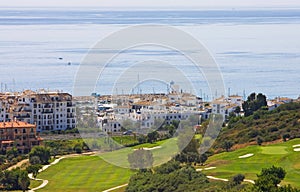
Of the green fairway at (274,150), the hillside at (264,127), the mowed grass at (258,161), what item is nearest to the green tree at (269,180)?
the mowed grass at (258,161)

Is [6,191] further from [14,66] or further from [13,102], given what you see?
[14,66]

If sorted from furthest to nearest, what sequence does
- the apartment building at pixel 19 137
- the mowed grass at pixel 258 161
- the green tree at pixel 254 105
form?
the green tree at pixel 254 105 → the apartment building at pixel 19 137 → the mowed grass at pixel 258 161

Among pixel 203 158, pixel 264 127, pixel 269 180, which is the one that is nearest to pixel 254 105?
pixel 264 127

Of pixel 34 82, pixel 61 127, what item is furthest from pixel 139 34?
pixel 34 82

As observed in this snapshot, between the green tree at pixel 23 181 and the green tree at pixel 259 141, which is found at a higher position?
the green tree at pixel 259 141

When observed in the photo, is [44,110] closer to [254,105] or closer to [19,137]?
[19,137]

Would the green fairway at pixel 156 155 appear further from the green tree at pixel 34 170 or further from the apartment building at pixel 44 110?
the apartment building at pixel 44 110
